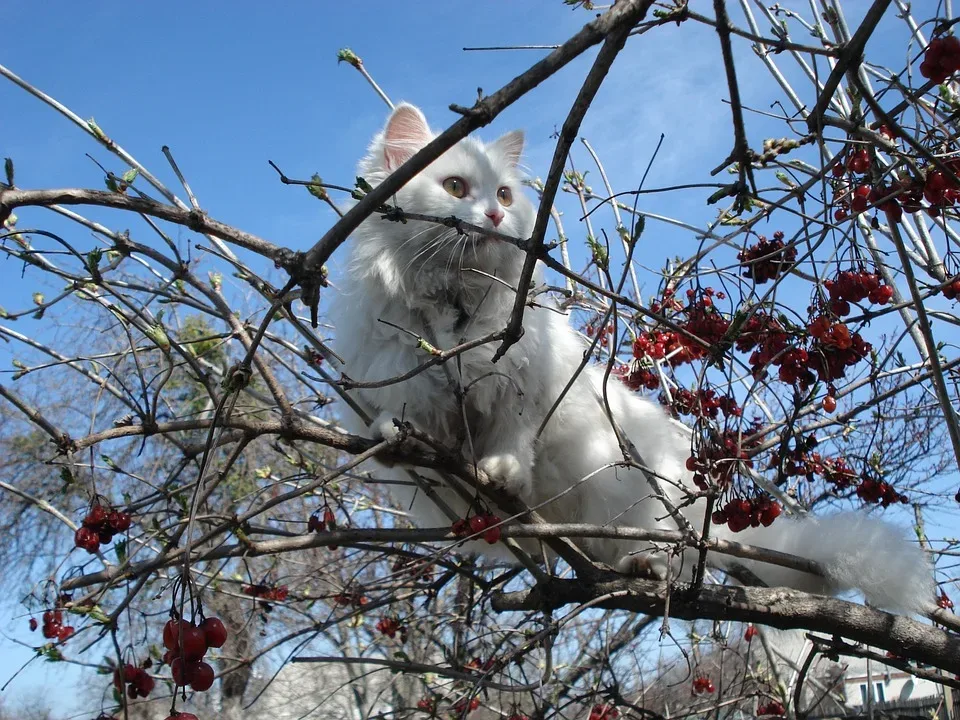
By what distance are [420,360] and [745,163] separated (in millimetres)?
1743

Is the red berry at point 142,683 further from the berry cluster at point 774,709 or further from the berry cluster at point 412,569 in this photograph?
the berry cluster at point 774,709

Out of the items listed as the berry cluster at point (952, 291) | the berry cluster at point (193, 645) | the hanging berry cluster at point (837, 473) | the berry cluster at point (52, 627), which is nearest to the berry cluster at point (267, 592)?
the berry cluster at point (52, 627)

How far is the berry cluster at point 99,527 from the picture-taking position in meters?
2.68

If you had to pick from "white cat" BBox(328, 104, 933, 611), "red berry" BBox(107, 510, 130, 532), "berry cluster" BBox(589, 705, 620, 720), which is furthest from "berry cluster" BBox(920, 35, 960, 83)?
"berry cluster" BBox(589, 705, 620, 720)

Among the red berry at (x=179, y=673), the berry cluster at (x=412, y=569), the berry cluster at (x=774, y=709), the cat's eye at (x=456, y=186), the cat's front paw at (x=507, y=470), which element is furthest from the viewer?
the berry cluster at (x=412, y=569)

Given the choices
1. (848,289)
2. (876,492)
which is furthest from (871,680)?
(848,289)

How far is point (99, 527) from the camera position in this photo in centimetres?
271

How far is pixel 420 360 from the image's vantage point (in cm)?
337

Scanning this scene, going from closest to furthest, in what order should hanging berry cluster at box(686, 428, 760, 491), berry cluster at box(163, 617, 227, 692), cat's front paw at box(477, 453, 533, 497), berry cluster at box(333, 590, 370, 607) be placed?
berry cluster at box(163, 617, 227, 692) → hanging berry cluster at box(686, 428, 760, 491) → cat's front paw at box(477, 453, 533, 497) → berry cluster at box(333, 590, 370, 607)

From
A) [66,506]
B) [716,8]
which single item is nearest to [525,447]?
[716,8]

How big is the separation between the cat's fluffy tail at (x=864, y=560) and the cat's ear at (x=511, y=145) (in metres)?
2.45

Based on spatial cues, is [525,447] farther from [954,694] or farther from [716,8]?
[954,694]

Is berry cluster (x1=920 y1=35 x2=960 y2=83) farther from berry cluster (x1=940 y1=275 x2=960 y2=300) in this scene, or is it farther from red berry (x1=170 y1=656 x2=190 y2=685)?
red berry (x1=170 y1=656 x2=190 y2=685)

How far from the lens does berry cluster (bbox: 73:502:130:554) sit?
2.68 metres
